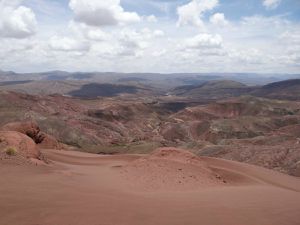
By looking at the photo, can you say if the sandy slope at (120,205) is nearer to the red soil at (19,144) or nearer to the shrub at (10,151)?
the shrub at (10,151)

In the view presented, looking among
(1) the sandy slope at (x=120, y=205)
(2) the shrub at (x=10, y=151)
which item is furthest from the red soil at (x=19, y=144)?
(1) the sandy slope at (x=120, y=205)

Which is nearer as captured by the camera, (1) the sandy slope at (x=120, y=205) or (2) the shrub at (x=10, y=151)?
(1) the sandy slope at (x=120, y=205)

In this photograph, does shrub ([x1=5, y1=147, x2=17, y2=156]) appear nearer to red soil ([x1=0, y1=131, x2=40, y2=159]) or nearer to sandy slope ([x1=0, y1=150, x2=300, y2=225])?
red soil ([x1=0, y1=131, x2=40, y2=159])

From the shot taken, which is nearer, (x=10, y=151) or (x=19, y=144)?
(x=10, y=151)

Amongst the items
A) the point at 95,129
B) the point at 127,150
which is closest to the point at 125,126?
the point at 95,129

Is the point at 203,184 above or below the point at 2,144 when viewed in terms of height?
below

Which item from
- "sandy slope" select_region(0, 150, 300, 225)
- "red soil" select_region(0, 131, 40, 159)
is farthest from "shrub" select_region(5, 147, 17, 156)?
"sandy slope" select_region(0, 150, 300, 225)

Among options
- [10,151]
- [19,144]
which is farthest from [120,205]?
[19,144]

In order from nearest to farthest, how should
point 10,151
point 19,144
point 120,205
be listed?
1. point 120,205
2. point 10,151
3. point 19,144

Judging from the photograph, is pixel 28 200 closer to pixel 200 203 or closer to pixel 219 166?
pixel 200 203

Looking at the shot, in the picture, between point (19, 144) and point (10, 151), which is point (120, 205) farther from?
point (19, 144)

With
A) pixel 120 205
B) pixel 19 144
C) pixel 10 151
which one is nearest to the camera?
pixel 120 205
